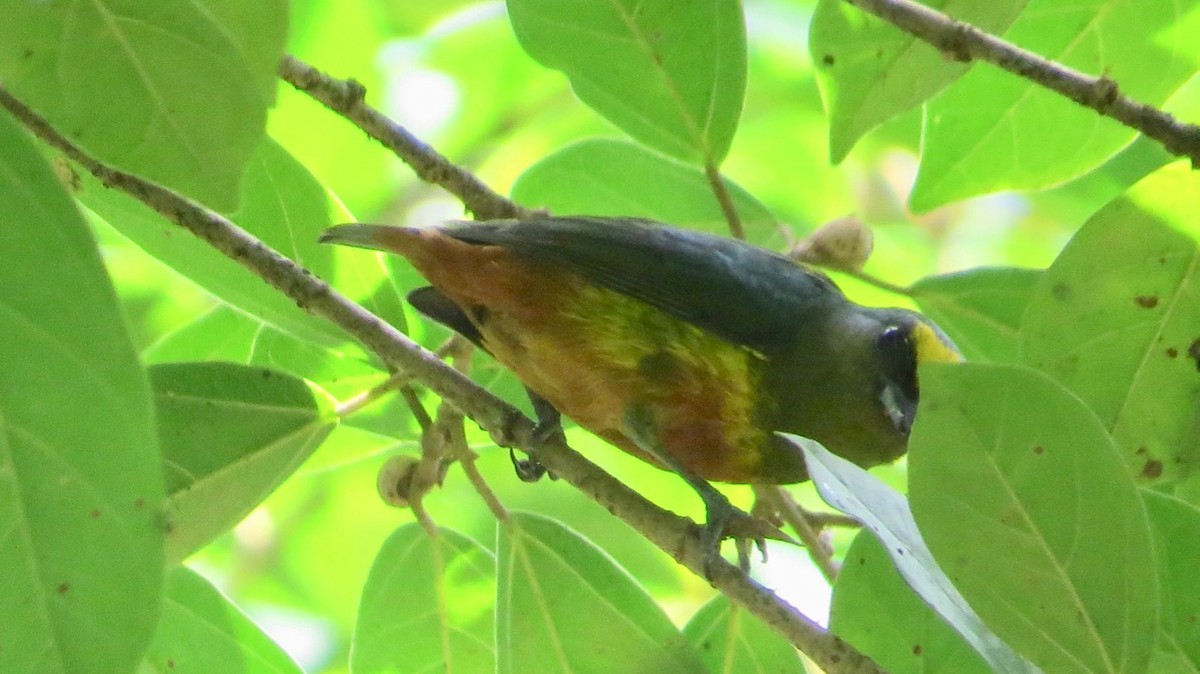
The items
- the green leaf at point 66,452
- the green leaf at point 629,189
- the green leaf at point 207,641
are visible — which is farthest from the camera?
the green leaf at point 629,189

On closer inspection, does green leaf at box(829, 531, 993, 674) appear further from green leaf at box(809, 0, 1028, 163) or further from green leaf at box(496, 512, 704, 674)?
green leaf at box(809, 0, 1028, 163)

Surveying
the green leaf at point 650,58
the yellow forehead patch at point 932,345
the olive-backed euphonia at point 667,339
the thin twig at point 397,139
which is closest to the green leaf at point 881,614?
the olive-backed euphonia at point 667,339

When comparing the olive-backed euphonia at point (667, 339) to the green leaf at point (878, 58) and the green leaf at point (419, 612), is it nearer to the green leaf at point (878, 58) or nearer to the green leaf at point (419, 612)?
the green leaf at point (419, 612)

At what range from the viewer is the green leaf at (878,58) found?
1676 millimetres

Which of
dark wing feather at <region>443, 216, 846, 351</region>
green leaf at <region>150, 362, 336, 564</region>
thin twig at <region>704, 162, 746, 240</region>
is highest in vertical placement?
thin twig at <region>704, 162, 746, 240</region>

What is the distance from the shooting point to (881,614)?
1.57m

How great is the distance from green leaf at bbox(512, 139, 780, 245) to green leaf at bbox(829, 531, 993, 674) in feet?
2.63

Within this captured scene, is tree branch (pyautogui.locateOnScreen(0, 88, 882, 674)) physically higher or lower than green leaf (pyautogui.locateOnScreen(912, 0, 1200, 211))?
lower

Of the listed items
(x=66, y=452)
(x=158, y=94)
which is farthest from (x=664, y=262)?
(x=66, y=452)

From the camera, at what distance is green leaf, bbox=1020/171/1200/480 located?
5.01ft

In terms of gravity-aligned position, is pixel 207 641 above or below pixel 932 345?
below

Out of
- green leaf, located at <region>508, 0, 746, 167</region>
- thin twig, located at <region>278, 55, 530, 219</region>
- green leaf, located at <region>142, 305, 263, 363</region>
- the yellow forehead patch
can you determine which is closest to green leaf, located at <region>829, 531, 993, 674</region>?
the yellow forehead patch

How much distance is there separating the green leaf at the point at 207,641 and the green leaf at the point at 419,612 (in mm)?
179

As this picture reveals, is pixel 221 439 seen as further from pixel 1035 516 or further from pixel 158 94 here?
pixel 1035 516
